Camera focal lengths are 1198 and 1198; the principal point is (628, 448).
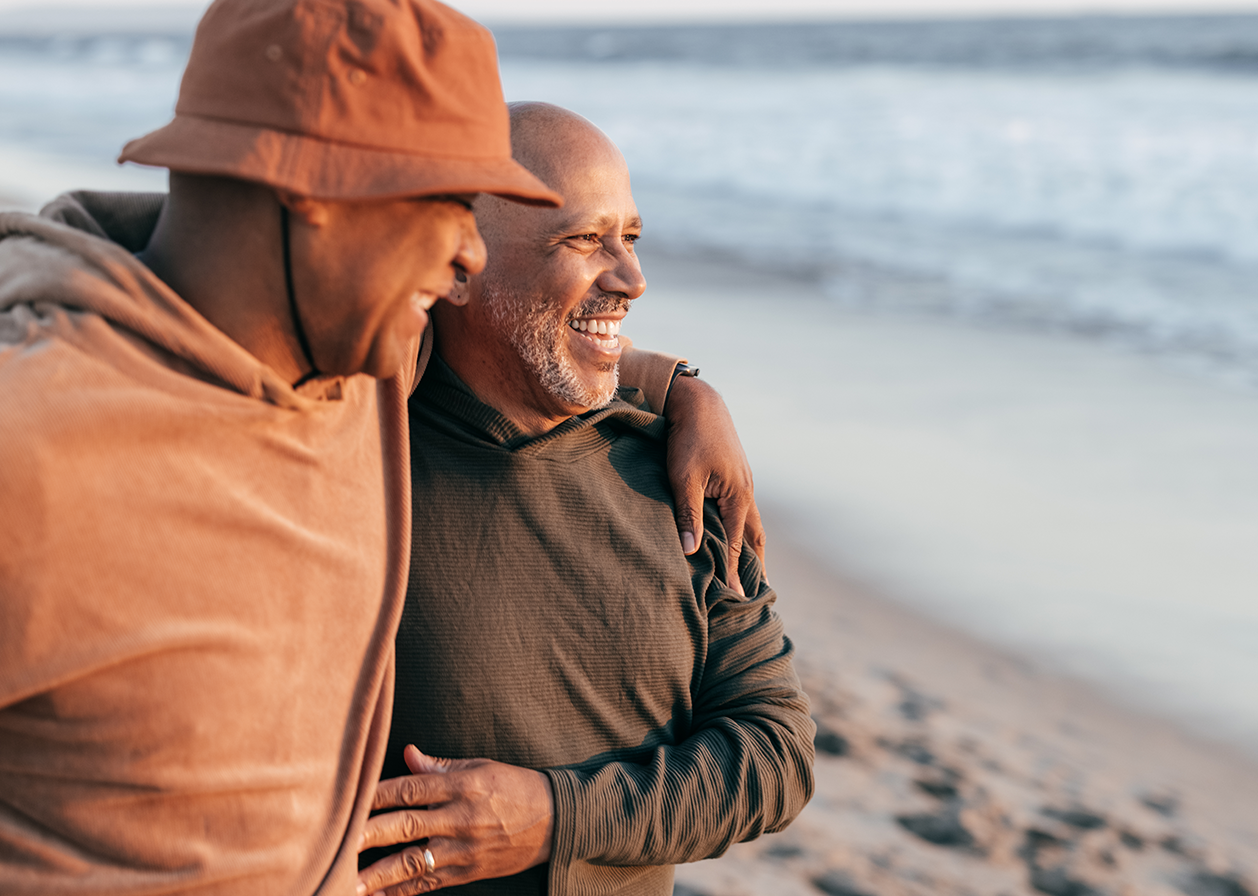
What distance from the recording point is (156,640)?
1326 millimetres

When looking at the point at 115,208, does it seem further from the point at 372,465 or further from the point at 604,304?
the point at 604,304

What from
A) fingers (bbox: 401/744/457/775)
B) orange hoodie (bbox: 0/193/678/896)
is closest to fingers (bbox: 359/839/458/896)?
fingers (bbox: 401/744/457/775)

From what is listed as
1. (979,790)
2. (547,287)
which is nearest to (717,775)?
(547,287)

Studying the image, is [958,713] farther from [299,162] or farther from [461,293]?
[299,162]

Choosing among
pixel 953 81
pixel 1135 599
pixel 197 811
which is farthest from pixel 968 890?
pixel 953 81

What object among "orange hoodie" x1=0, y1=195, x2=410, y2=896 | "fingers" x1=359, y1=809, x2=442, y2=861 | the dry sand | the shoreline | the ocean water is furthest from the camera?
the ocean water

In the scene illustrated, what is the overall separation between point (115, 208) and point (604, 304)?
100 centimetres

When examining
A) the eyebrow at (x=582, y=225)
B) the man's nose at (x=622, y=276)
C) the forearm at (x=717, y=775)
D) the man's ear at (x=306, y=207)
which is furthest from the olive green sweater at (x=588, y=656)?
the man's ear at (x=306, y=207)

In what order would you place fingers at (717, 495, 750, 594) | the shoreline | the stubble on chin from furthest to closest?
the shoreline, fingers at (717, 495, 750, 594), the stubble on chin

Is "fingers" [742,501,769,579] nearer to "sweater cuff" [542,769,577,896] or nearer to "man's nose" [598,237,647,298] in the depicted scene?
"man's nose" [598,237,647,298]

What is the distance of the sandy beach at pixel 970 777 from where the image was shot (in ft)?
11.8

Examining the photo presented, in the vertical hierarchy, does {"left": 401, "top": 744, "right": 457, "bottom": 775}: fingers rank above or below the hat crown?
below

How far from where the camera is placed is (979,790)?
13.2 ft

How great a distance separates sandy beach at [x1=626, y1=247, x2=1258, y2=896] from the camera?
11.8 ft
